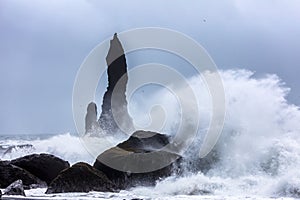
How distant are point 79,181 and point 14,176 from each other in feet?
8.89

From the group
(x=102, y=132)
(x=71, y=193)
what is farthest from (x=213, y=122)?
(x=102, y=132)

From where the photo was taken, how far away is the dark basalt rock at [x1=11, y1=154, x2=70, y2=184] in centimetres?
1349

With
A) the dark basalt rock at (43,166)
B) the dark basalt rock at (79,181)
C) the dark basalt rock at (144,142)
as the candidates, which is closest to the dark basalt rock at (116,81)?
the dark basalt rock at (144,142)

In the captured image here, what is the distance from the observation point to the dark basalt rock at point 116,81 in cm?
3950

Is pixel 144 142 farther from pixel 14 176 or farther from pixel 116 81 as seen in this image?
pixel 116 81

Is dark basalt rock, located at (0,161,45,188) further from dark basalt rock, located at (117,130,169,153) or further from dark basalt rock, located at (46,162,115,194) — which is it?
dark basalt rock, located at (117,130,169,153)

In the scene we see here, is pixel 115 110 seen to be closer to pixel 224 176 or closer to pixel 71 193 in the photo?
pixel 224 176

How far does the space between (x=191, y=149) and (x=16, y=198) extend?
1026cm

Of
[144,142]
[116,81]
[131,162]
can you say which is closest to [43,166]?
[131,162]

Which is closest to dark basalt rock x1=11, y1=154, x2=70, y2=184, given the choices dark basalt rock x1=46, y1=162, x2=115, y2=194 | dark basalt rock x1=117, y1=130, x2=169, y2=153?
dark basalt rock x1=117, y1=130, x2=169, y2=153

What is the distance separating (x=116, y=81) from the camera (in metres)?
40.3

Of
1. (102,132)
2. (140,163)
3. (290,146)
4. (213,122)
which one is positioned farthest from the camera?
(102,132)

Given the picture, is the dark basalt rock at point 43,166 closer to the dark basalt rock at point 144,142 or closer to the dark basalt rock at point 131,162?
the dark basalt rock at point 131,162

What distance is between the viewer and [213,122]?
1777 centimetres
